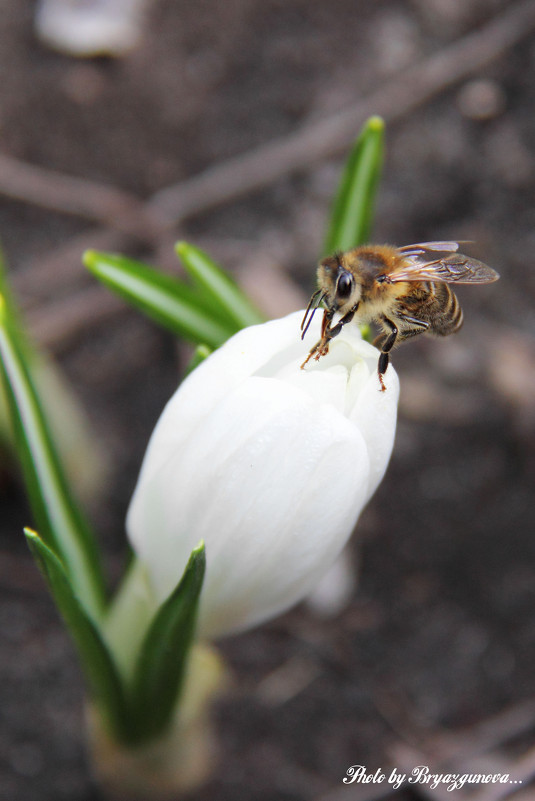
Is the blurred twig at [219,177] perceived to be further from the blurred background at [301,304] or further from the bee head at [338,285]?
the bee head at [338,285]

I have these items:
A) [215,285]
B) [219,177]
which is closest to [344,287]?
[215,285]

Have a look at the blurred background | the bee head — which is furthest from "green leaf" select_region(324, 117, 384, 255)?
the blurred background

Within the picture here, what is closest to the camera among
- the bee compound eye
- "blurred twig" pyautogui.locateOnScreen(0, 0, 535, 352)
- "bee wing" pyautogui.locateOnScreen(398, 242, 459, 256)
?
the bee compound eye

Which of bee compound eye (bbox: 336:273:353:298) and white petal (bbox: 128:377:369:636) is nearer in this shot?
white petal (bbox: 128:377:369:636)

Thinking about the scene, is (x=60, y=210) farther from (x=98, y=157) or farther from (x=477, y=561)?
(x=477, y=561)

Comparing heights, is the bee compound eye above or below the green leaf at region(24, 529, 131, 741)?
above

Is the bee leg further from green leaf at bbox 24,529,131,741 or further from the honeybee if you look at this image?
green leaf at bbox 24,529,131,741
